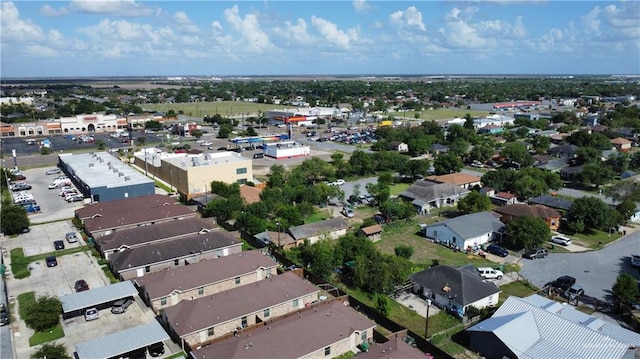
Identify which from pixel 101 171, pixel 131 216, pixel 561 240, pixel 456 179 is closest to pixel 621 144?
pixel 456 179

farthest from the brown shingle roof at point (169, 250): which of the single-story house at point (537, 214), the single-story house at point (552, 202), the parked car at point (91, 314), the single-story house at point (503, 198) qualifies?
the single-story house at point (552, 202)

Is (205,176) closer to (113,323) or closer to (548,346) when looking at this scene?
(113,323)

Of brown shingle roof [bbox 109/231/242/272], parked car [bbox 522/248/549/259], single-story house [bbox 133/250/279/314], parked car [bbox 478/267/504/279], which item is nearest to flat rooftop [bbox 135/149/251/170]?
brown shingle roof [bbox 109/231/242/272]

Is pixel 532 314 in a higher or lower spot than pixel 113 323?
higher

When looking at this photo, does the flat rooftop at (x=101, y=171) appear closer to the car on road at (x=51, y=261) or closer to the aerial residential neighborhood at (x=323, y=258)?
the aerial residential neighborhood at (x=323, y=258)

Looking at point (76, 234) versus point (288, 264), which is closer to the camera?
point (288, 264)

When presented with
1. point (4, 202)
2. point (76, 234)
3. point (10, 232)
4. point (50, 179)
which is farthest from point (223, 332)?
point (50, 179)

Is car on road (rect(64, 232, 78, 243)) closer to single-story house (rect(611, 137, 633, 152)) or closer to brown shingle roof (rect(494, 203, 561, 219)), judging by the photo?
brown shingle roof (rect(494, 203, 561, 219))
